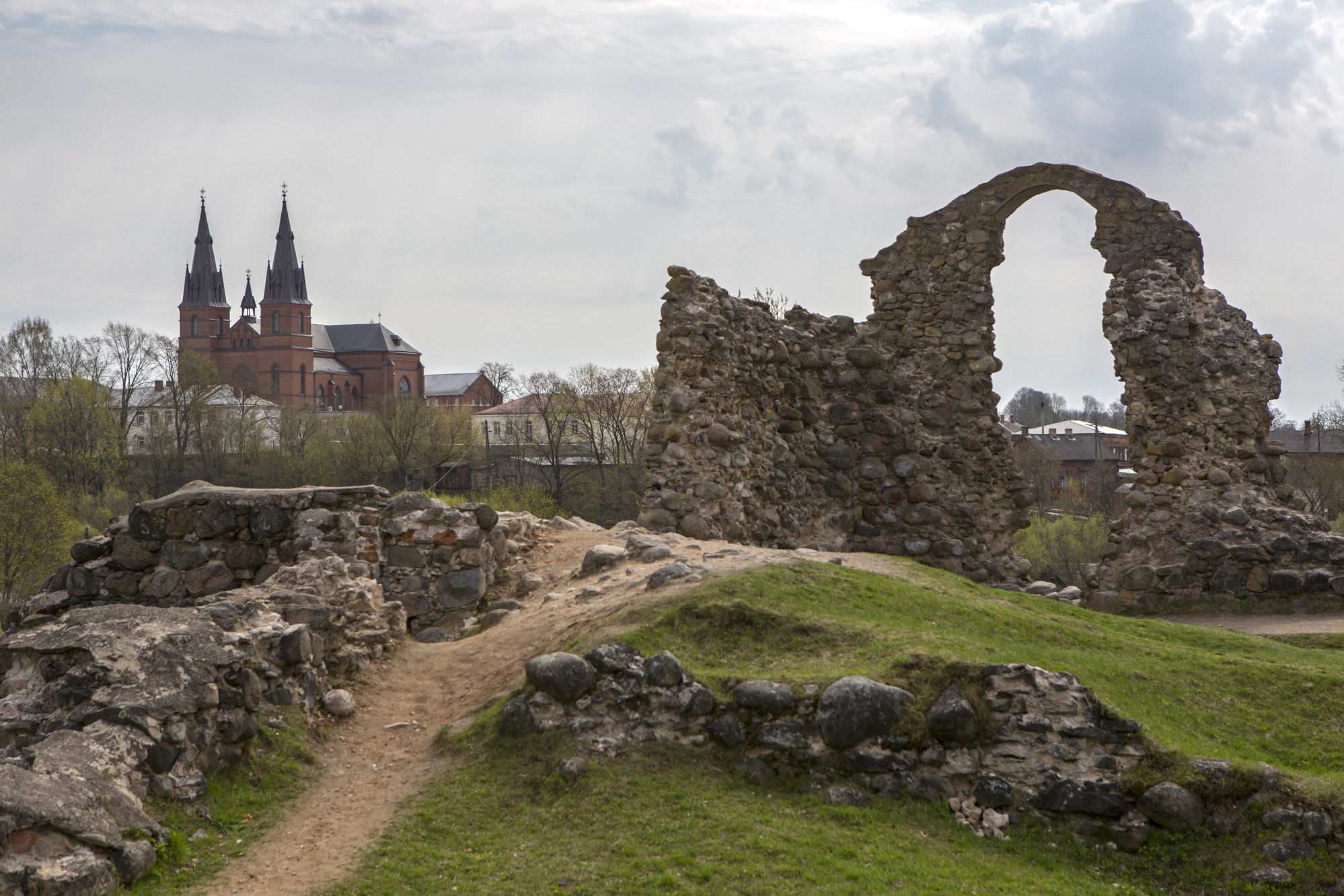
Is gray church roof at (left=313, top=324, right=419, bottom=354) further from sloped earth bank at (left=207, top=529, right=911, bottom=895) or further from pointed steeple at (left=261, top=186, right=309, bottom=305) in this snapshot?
sloped earth bank at (left=207, top=529, right=911, bottom=895)

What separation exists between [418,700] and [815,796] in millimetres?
3061

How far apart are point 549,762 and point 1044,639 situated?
3.46 meters

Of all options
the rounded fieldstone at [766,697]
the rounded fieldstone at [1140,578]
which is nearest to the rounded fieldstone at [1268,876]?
the rounded fieldstone at [766,697]

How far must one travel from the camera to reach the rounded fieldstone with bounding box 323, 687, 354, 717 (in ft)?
21.4

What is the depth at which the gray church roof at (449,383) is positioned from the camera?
11162 cm

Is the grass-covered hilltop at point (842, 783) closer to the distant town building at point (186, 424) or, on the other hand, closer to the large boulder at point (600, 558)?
the large boulder at point (600, 558)

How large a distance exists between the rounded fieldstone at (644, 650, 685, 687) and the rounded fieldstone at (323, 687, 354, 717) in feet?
7.14

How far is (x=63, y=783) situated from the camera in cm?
444

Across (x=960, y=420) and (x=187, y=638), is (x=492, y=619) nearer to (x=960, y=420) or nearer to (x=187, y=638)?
(x=187, y=638)

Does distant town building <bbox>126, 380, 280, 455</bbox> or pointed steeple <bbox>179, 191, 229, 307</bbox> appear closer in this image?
distant town building <bbox>126, 380, 280, 455</bbox>

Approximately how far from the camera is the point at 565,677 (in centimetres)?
566

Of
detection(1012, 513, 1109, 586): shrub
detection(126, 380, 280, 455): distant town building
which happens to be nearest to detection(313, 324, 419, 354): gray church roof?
detection(126, 380, 280, 455): distant town building

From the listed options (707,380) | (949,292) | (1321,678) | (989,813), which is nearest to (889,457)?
(949,292)

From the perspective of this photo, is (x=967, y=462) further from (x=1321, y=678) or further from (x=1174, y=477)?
(x=1321, y=678)
